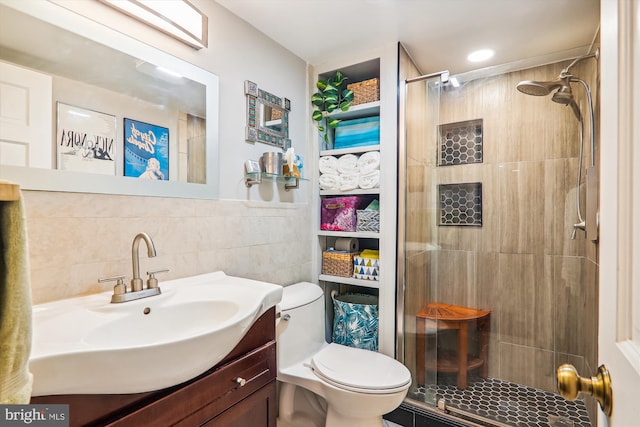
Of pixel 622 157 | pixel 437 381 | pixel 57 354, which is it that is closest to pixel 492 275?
pixel 437 381

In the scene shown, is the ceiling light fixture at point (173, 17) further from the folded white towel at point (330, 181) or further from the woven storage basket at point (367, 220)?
the woven storage basket at point (367, 220)

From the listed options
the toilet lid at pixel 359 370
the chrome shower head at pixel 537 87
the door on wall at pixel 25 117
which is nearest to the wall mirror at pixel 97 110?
the door on wall at pixel 25 117

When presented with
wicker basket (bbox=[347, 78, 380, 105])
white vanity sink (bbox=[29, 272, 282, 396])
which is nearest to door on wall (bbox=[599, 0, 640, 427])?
white vanity sink (bbox=[29, 272, 282, 396])

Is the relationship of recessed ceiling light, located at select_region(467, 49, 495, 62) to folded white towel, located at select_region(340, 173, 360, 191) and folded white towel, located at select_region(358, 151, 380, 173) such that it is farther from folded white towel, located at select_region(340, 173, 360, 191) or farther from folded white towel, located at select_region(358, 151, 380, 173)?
folded white towel, located at select_region(340, 173, 360, 191)

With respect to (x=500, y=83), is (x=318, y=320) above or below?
below

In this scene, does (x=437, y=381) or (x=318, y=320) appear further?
(x=437, y=381)

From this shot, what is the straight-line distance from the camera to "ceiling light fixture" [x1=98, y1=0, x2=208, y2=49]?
1.19 meters

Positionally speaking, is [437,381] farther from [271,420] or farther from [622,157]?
[622,157]

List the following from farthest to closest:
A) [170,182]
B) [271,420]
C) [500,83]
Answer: [500,83] → [170,182] → [271,420]

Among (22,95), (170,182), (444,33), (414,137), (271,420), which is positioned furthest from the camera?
(414,137)

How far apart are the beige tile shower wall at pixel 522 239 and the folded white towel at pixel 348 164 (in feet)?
1.61

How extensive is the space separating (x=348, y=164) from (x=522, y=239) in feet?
4.20

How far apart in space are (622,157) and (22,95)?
1.44m

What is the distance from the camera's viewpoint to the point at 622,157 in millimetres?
466
